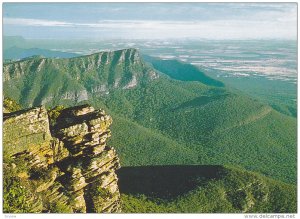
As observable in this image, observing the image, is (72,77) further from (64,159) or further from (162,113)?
(64,159)

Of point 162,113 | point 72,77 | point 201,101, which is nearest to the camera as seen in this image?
point 162,113

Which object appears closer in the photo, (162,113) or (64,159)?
(64,159)

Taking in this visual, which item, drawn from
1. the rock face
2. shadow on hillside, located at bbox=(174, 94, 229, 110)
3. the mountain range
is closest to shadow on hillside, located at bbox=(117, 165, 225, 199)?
the mountain range

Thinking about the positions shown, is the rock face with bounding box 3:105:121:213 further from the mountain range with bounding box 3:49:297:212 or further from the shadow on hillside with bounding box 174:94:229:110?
the shadow on hillside with bounding box 174:94:229:110

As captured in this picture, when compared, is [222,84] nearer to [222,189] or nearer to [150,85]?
[150,85]

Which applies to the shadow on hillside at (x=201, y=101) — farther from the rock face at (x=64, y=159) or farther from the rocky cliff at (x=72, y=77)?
the rock face at (x=64, y=159)

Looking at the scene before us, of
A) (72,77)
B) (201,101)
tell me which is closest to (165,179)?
(201,101)

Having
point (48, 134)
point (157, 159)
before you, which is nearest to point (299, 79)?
point (48, 134)
